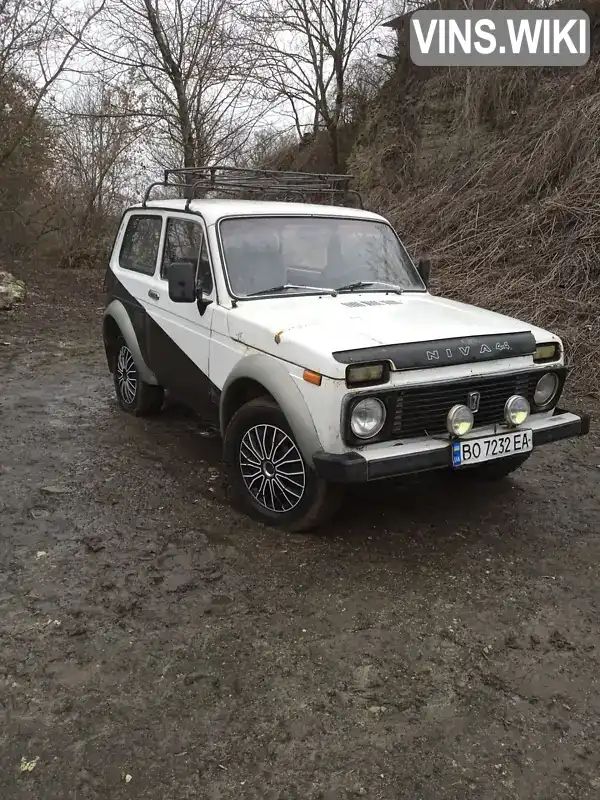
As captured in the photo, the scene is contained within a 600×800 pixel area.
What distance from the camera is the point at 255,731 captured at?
251 cm

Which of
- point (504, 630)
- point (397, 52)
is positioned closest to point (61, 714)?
point (504, 630)

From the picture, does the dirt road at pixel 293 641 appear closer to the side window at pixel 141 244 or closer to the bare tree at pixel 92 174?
the side window at pixel 141 244

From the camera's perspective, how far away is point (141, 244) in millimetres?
5719

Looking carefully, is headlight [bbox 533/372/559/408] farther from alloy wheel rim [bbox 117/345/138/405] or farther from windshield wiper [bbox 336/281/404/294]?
alloy wheel rim [bbox 117/345/138/405]

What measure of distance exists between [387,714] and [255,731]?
0.52 m

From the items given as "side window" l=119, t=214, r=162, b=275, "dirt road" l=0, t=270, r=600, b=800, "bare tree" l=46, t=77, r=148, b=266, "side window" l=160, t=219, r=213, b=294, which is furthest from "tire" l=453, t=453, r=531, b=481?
"bare tree" l=46, t=77, r=148, b=266

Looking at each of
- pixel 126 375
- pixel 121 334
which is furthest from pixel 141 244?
pixel 126 375

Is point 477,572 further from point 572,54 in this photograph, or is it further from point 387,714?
point 572,54

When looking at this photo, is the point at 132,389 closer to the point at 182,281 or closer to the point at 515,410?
the point at 182,281

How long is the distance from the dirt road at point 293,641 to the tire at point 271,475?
16cm

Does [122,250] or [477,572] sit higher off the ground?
[122,250]

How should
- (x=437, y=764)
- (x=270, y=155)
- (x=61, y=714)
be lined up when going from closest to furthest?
(x=437, y=764), (x=61, y=714), (x=270, y=155)

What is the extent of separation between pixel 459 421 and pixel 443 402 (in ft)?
0.46

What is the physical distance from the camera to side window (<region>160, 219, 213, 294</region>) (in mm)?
4531
